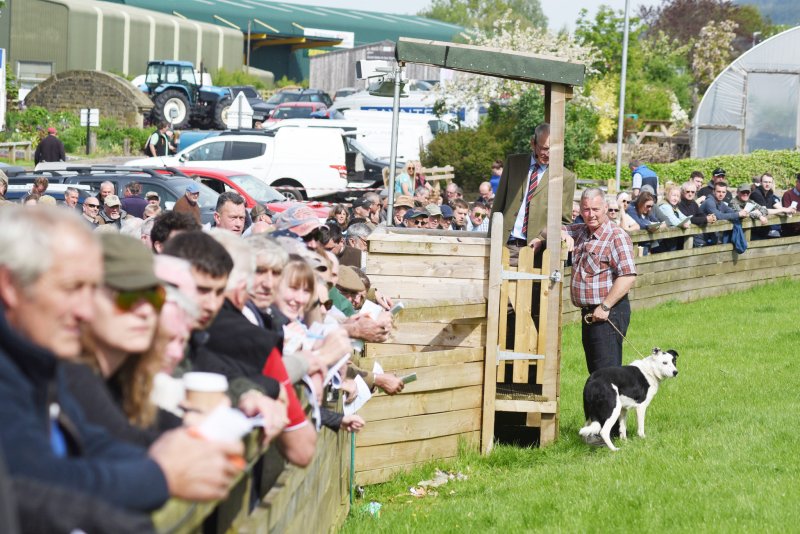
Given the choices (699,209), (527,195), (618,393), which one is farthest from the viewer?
(699,209)

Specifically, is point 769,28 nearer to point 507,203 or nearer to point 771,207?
Result: point 771,207

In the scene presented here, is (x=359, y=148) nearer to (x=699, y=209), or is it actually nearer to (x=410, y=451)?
(x=699, y=209)

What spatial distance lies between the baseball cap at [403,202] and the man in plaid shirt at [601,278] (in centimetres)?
760

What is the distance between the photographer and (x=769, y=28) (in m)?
99.6

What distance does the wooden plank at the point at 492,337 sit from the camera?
32.6ft

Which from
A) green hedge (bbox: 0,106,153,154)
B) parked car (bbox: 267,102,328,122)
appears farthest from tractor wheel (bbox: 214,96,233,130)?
green hedge (bbox: 0,106,153,154)

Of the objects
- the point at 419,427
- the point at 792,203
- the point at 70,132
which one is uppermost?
the point at 70,132

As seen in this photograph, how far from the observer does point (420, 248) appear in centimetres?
1037

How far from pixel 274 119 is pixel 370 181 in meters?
17.2

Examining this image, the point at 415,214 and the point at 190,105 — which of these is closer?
the point at 415,214

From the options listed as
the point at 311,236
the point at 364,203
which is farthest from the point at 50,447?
the point at 364,203

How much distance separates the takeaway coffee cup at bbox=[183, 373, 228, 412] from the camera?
3.86 m

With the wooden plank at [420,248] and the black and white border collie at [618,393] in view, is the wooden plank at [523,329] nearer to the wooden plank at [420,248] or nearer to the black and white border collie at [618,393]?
the wooden plank at [420,248]

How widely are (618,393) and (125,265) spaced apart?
693cm
